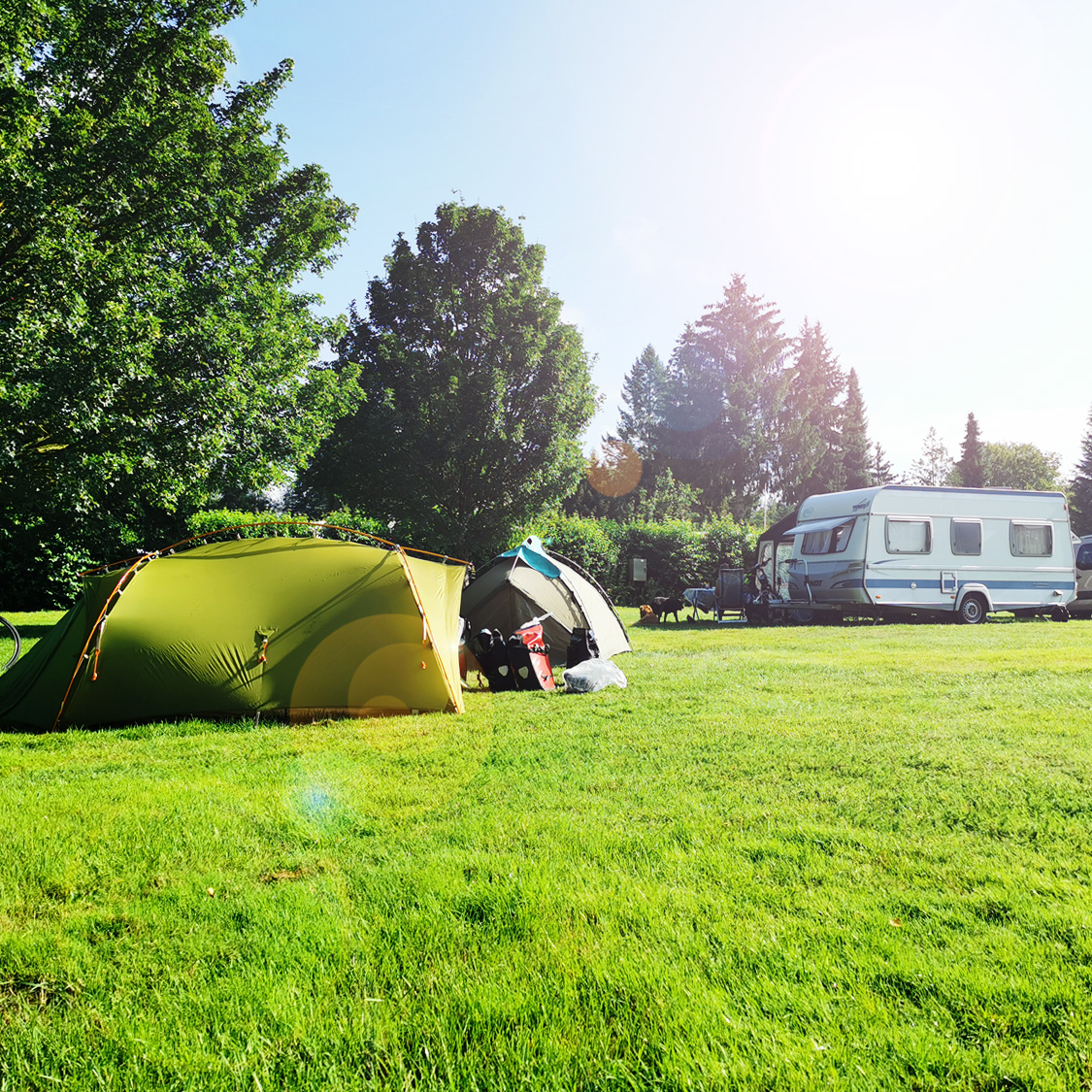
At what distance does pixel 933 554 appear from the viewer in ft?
52.9

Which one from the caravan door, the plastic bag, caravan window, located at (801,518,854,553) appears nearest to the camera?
the plastic bag

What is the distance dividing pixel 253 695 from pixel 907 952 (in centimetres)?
545

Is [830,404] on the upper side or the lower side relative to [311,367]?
upper

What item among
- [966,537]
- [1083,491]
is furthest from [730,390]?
[966,537]

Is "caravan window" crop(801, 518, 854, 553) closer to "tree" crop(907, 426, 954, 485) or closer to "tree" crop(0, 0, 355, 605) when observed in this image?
"tree" crop(0, 0, 355, 605)

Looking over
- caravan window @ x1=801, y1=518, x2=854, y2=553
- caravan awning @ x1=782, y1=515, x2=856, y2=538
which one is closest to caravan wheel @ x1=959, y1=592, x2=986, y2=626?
caravan window @ x1=801, y1=518, x2=854, y2=553

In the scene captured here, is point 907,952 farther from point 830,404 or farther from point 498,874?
point 830,404

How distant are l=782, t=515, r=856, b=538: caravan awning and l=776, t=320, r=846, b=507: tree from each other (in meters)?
28.4

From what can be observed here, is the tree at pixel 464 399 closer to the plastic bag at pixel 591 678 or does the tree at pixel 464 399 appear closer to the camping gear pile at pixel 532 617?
the camping gear pile at pixel 532 617

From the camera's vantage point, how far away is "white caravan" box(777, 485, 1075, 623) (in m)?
15.8

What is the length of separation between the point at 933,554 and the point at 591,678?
1195 centimetres

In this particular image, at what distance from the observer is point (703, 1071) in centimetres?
173

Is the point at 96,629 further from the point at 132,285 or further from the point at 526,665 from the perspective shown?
the point at 132,285

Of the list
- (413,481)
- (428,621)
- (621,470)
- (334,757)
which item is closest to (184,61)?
(413,481)
